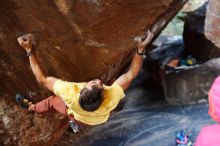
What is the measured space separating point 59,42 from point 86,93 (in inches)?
46.2

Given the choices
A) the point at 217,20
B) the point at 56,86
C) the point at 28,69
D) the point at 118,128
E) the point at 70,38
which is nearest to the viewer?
the point at 56,86

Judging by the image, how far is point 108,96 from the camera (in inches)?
172

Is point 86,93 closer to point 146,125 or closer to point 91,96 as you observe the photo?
point 91,96

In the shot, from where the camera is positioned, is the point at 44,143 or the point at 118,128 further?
the point at 118,128

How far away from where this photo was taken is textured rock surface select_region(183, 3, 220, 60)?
27.1 feet

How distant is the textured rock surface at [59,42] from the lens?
14.3ft

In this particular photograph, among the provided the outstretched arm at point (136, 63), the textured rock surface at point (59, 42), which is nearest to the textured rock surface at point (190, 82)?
the textured rock surface at point (59, 42)

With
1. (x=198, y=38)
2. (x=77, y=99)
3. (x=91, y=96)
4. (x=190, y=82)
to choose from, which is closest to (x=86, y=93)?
(x=91, y=96)

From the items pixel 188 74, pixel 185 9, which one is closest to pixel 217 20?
pixel 188 74

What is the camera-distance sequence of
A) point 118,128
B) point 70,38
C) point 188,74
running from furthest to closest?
point 188,74
point 118,128
point 70,38

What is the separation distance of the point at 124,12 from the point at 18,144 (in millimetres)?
2950

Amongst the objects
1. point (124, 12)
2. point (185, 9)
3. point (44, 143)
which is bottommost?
point (185, 9)

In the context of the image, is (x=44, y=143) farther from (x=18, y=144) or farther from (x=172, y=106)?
(x=172, y=106)

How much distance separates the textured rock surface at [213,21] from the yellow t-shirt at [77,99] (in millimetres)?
2297
